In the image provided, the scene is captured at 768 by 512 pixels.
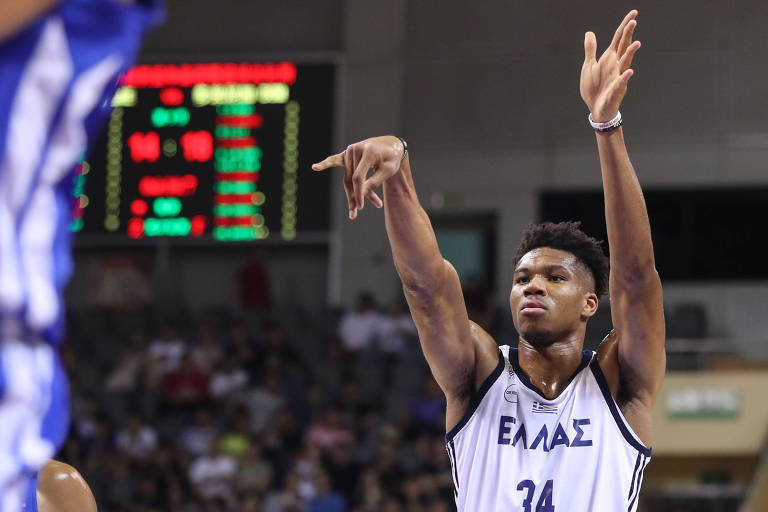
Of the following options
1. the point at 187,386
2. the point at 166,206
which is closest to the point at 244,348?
the point at 187,386

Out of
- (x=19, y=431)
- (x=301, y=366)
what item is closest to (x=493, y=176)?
(x=301, y=366)

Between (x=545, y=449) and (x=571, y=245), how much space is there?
72 cm

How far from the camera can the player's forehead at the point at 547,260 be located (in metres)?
3.85

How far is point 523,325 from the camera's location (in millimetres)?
3740

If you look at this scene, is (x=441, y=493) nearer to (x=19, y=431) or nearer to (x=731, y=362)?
(x=731, y=362)

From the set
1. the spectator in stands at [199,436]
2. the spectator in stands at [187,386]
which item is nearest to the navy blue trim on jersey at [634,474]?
the spectator in stands at [199,436]

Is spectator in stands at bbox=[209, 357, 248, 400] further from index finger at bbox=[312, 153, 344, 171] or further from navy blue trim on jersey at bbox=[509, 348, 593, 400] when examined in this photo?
index finger at bbox=[312, 153, 344, 171]

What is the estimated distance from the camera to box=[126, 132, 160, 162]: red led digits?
1402cm

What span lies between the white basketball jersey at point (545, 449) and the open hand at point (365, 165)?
2.72ft

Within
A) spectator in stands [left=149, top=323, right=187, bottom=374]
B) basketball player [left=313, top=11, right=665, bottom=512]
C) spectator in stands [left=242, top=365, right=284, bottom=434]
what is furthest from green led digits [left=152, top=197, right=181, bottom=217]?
basketball player [left=313, top=11, right=665, bottom=512]

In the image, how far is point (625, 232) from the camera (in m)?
3.63

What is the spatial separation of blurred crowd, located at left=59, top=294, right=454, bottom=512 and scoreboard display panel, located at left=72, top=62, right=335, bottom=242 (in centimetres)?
130

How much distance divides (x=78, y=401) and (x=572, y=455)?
34.3ft

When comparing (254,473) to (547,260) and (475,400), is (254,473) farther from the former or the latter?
(547,260)
